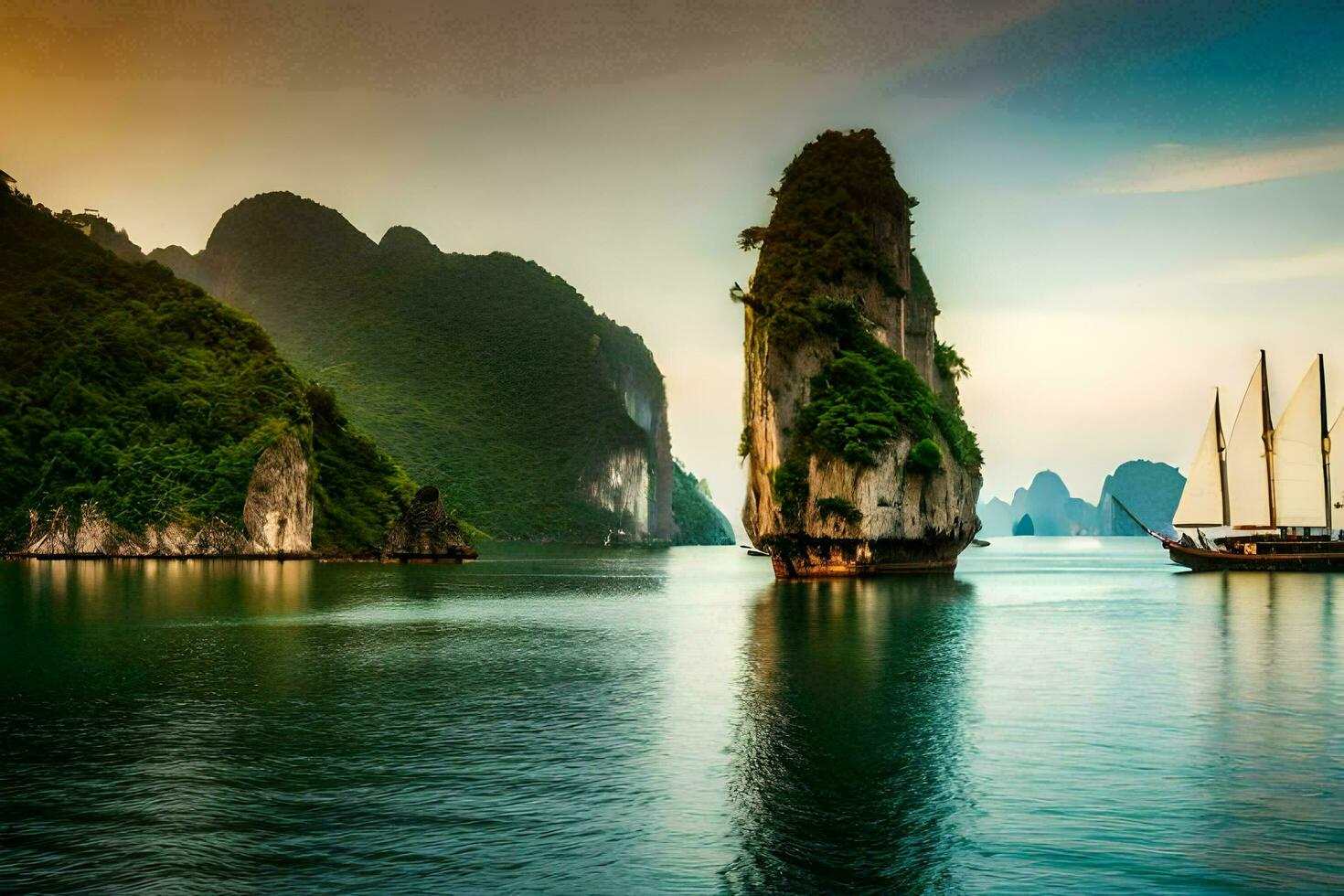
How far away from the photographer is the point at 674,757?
20125 mm

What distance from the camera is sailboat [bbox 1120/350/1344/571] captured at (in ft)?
257

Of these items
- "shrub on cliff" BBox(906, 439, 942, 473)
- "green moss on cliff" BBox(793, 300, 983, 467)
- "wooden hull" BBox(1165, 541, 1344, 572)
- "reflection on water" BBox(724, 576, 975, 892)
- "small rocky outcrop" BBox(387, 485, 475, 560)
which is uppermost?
"green moss on cliff" BBox(793, 300, 983, 467)

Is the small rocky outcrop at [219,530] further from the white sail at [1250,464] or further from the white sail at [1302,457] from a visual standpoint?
the white sail at [1302,457]

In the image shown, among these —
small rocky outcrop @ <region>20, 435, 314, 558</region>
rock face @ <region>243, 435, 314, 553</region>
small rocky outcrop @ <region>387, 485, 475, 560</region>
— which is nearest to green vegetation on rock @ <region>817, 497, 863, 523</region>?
small rocky outcrop @ <region>387, 485, 475, 560</region>

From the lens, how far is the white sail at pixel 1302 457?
257 ft

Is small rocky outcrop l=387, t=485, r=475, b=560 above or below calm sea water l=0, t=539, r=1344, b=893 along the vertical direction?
above

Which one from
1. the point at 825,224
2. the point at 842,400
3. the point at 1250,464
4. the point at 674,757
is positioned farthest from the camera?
the point at 825,224

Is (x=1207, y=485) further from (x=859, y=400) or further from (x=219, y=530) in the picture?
(x=219, y=530)

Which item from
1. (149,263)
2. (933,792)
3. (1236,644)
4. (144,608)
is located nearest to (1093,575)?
(1236,644)

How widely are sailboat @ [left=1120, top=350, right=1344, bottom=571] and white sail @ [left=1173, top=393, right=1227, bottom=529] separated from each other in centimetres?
7

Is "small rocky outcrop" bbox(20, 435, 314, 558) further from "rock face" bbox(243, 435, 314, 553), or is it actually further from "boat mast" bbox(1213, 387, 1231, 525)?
"boat mast" bbox(1213, 387, 1231, 525)

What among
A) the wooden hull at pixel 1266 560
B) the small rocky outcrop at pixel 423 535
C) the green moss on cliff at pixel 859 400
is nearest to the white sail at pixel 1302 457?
the wooden hull at pixel 1266 560

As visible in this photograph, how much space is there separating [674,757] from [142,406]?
123 metres

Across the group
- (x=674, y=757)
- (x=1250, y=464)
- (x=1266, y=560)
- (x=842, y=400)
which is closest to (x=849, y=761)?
(x=674, y=757)
